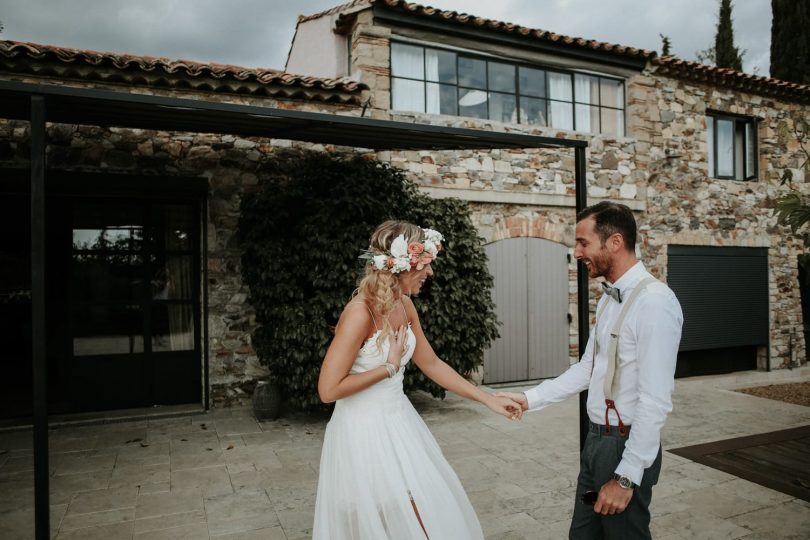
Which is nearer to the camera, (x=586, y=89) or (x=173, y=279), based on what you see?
(x=173, y=279)

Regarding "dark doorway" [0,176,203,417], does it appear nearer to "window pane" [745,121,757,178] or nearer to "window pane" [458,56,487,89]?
"window pane" [458,56,487,89]

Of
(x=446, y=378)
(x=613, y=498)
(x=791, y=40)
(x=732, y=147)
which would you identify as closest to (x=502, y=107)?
(x=732, y=147)

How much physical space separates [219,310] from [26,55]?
127 inches

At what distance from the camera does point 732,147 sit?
32.6ft

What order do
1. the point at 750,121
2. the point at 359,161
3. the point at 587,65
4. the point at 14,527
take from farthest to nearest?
1. the point at 750,121
2. the point at 587,65
3. the point at 359,161
4. the point at 14,527

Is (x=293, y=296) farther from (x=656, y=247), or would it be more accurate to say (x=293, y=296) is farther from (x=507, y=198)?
(x=656, y=247)

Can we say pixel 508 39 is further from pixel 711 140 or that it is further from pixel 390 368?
pixel 390 368

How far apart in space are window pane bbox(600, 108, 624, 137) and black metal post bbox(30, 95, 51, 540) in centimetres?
797

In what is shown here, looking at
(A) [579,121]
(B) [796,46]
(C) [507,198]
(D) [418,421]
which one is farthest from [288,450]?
(B) [796,46]

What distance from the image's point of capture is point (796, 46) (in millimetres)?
12617

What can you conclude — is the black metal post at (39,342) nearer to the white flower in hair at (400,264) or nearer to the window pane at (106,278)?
the white flower in hair at (400,264)

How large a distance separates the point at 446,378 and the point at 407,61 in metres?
A: 5.79

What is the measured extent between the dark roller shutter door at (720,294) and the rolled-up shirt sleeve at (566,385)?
7449 millimetres

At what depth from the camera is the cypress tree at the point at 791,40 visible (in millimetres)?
12500
